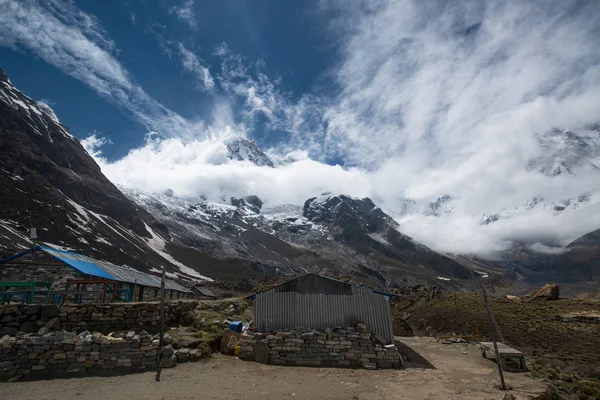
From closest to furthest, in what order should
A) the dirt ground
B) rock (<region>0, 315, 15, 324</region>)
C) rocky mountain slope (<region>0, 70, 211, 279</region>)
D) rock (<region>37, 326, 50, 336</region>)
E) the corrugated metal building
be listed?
the dirt ground, rock (<region>37, 326, 50, 336</region>), rock (<region>0, 315, 15, 324</region>), the corrugated metal building, rocky mountain slope (<region>0, 70, 211, 279</region>)

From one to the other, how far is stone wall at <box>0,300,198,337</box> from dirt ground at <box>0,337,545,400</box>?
3.41m

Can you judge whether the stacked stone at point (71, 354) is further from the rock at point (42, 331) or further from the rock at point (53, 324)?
Result: the rock at point (53, 324)

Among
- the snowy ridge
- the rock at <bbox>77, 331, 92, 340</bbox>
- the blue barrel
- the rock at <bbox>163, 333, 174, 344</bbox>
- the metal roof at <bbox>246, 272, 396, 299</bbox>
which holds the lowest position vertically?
the rock at <bbox>163, 333, 174, 344</bbox>

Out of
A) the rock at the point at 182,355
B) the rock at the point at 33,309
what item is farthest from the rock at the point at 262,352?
the rock at the point at 33,309

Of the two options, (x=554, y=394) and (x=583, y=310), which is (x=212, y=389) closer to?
(x=554, y=394)

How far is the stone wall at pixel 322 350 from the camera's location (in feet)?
60.6

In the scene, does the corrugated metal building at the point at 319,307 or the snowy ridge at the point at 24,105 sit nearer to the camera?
the corrugated metal building at the point at 319,307

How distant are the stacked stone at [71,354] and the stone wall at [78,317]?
3.41 ft

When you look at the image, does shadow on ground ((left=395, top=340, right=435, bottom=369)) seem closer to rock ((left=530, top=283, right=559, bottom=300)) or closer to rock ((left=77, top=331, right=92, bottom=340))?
rock ((left=77, top=331, right=92, bottom=340))

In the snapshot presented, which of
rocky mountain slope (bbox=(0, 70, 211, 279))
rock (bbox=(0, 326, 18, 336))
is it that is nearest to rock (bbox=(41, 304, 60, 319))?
rock (bbox=(0, 326, 18, 336))

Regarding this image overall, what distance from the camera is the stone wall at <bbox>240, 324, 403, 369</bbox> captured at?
60.6 feet

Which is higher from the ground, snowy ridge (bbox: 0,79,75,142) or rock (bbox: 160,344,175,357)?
snowy ridge (bbox: 0,79,75,142)

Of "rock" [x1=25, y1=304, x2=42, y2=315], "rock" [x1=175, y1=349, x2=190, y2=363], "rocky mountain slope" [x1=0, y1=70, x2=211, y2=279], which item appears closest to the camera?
"rock" [x1=175, y1=349, x2=190, y2=363]

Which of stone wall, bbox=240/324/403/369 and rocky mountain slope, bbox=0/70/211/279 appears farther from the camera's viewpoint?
rocky mountain slope, bbox=0/70/211/279
